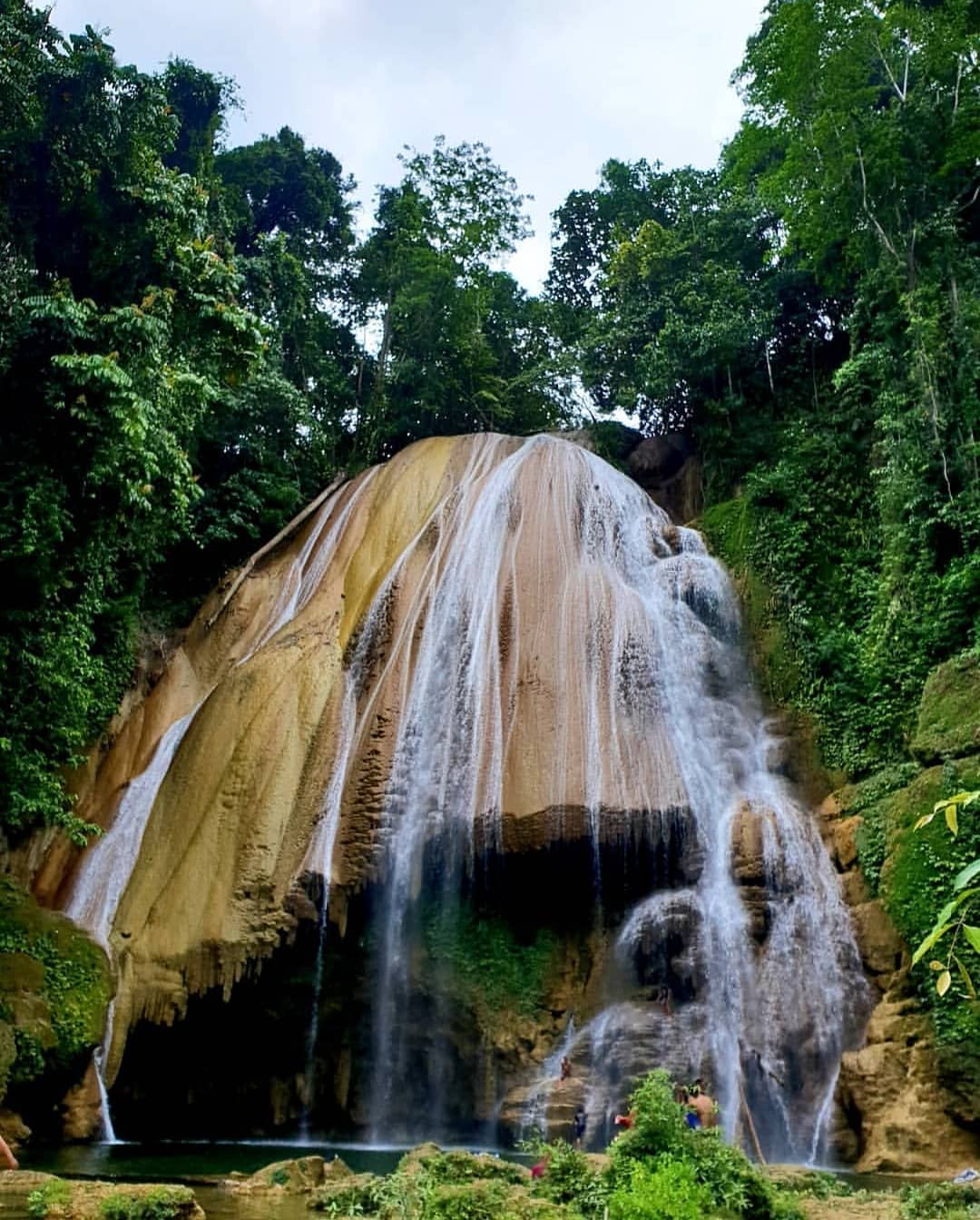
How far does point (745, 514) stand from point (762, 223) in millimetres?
10084

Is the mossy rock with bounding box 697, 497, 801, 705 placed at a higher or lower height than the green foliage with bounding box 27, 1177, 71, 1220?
higher

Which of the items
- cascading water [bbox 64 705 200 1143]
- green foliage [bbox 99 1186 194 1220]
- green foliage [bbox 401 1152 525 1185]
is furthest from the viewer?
cascading water [bbox 64 705 200 1143]

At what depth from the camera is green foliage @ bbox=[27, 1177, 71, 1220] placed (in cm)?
671

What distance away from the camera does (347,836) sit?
14.2m

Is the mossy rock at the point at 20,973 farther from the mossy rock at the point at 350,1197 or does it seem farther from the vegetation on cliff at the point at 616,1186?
the vegetation on cliff at the point at 616,1186

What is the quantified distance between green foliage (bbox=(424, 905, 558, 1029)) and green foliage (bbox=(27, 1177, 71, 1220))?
275 inches

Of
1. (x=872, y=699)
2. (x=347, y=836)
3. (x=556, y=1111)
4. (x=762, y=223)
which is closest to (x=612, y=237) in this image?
(x=762, y=223)

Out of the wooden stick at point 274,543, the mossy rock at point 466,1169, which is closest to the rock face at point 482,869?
the wooden stick at point 274,543

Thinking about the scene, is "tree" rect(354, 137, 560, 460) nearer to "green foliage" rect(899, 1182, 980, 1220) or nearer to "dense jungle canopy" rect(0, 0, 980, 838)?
"dense jungle canopy" rect(0, 0, 980, 838)

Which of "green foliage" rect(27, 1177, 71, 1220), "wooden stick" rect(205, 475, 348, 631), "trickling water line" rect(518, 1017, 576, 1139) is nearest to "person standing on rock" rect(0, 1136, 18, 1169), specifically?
"green foliage" rect(27, 1177, 71, 1220)

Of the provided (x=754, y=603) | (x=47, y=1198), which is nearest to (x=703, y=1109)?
(x=47, y=1198)

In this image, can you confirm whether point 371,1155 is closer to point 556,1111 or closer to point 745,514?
point 556,1111

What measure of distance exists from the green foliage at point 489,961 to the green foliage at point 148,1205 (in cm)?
698

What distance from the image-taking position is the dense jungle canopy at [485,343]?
44.3 ft
